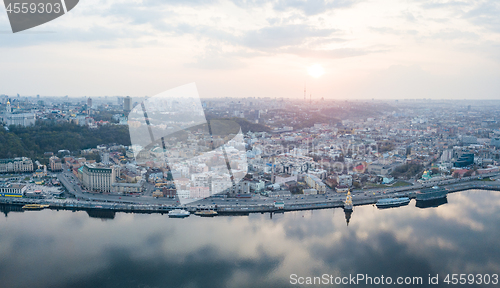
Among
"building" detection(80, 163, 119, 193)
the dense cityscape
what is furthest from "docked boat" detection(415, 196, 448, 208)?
"building" detection(80, 163, 119, 193)

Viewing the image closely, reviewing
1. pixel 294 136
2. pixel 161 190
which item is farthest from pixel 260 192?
pixel 294 136

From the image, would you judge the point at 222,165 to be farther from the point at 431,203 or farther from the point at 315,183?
the point at 431,203

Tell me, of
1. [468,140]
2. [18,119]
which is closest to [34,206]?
[18,119]

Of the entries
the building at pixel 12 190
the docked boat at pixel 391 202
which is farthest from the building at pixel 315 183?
the building at pixel 12 190

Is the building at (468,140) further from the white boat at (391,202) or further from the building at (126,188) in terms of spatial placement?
the building at (126,188)

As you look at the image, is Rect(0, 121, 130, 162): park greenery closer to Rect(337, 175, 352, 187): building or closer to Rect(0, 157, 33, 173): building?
Rect(0, 157, 33, 173): building
